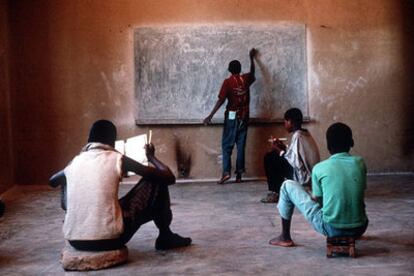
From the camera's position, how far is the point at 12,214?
22.1 feet

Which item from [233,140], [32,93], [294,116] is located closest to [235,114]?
[233,140]

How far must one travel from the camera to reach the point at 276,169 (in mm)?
6852

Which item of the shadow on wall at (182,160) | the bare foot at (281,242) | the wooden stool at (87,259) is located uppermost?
the shadow on wall at (182,160)

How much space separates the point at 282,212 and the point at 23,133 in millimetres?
4746

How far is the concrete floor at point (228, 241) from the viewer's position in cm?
454

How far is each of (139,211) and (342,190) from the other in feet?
4.75

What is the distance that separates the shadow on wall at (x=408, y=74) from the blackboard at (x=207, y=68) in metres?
1.35

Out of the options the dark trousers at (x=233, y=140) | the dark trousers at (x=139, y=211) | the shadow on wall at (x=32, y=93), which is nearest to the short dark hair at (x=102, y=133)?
the dark trousers at (x=139, y=211)

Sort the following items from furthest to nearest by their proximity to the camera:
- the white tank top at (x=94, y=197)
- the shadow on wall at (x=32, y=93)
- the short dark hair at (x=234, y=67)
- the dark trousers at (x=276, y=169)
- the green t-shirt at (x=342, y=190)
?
the shadow on wall at (x=32, y=93)
the short dark hair at (x=234, y=67)
the dark trousers at (x=276, y=169)
the green t-shirt at (x=342, y=190)
the white tank top at (x=94, y=197)

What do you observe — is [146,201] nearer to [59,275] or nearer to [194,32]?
[59,275]

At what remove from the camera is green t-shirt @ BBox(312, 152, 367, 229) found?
453 cm

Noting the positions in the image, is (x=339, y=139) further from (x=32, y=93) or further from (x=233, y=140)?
(x=32, y=93)

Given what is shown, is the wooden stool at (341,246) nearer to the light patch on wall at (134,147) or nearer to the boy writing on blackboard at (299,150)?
the boy writing on blackboard at (299,150)

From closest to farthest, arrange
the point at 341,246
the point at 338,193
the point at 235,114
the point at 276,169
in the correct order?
the point at 338,193 → the point at 341,246 → the point at 276,169 → the point at 235,114
